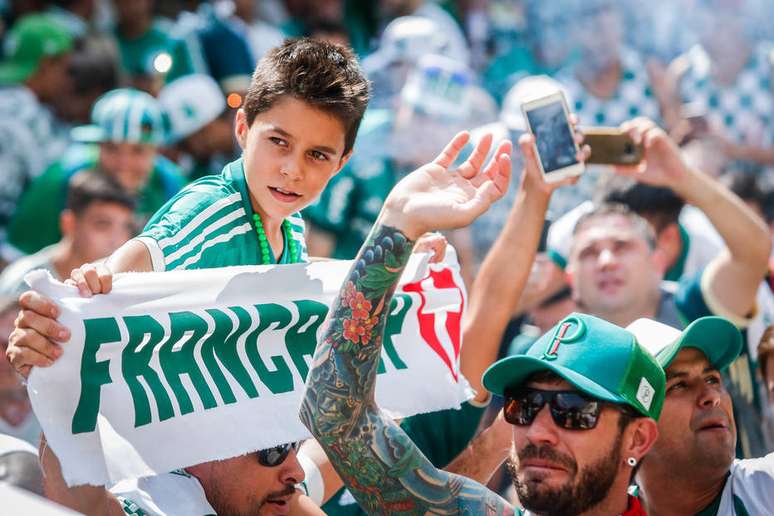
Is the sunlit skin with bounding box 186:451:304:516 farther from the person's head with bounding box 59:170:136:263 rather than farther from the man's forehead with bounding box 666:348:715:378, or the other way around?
the person's head with bounding box 59:170:136:263

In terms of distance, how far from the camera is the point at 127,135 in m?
7.32

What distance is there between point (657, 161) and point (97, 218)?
119 inches

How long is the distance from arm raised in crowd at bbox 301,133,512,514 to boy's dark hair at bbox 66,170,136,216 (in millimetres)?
3960

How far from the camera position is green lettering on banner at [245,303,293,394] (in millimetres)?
3479

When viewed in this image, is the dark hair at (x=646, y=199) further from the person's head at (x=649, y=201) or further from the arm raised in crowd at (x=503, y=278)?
the arm raised in crowd at (x=503, y=278)

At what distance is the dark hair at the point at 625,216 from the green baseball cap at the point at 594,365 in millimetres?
2466

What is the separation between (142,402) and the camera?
3227 millimetres

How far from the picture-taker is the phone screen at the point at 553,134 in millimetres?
4426

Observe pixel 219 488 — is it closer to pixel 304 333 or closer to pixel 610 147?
pixel 304 333

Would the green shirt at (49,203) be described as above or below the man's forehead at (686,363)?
above

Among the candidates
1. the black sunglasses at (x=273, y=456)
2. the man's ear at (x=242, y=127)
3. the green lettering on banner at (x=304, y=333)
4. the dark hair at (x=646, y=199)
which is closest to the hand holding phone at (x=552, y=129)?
the man's ear at (x=242, y=127)

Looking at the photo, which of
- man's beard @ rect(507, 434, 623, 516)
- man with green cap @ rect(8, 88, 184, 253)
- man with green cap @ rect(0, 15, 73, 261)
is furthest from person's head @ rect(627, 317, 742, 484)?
man with green cap @ rect(0, 15, 73, 261)

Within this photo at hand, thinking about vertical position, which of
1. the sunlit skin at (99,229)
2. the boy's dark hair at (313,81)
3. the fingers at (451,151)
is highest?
the boy's dark hair at (313,81)

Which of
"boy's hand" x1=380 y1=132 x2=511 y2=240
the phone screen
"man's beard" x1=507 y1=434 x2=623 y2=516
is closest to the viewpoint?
"boy's hand" x1=380 y1=132 x2=511 y2=240
